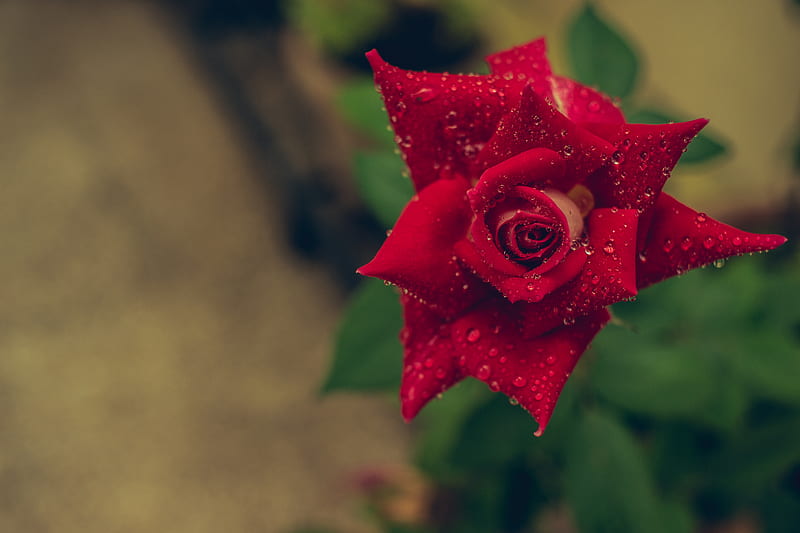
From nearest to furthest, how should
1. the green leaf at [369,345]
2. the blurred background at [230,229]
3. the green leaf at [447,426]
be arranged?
the green leaf at [369,345]
the green leaf at [447,426]
the blurred background at [230,229]

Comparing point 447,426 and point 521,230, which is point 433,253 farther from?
point 447,426

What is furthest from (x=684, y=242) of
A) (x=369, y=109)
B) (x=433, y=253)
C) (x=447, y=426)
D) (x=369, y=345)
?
(x=447, y=426)

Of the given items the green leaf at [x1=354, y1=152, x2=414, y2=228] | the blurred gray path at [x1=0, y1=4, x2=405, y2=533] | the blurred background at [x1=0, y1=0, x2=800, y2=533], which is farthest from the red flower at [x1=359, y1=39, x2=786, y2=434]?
the blurred gray path at [x1=0, y1=4, x2=405, y2=533]

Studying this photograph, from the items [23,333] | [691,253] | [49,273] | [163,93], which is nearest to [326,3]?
[163,93]

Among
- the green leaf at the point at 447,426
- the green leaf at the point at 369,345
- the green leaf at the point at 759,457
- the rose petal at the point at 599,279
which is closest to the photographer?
the rose petal at the point at 599,279

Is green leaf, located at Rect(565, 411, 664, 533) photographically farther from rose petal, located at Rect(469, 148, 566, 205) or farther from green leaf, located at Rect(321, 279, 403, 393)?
rose petal, located at Rect(469, 148, 566, 205)

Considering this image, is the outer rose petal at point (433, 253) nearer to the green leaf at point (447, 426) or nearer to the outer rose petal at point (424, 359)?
the outer rose petal at point (424, 359)

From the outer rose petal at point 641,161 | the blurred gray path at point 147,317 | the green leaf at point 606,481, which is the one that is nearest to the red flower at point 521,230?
the outer rose petal at point 641,161

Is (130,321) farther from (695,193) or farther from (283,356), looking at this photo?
(695,193)
